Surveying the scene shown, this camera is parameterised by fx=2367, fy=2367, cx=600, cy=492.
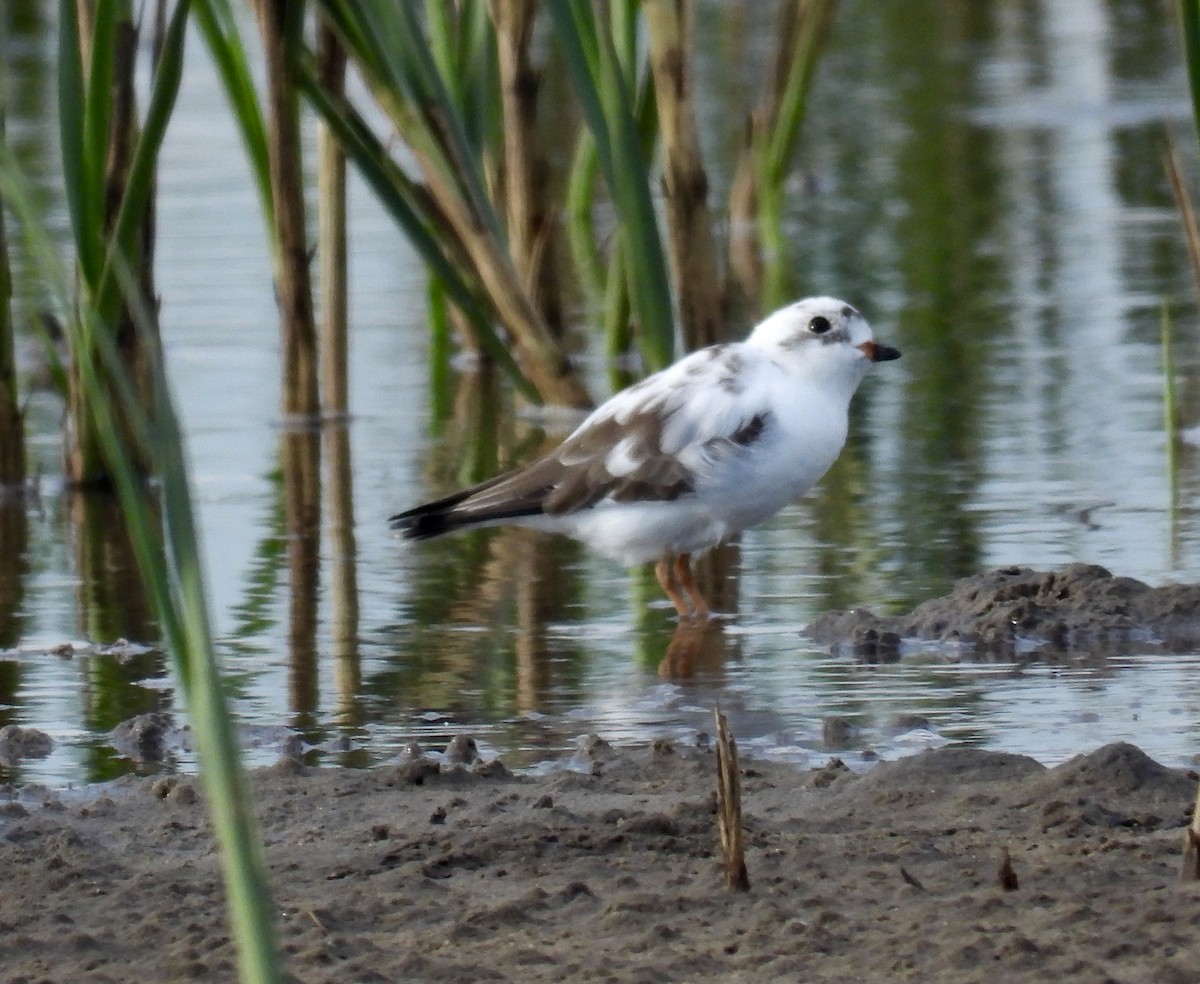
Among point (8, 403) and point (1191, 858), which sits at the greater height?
point (8, 403)

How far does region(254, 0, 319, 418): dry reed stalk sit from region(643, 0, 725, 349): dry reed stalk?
969 mm

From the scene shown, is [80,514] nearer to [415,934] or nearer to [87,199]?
[87,199]

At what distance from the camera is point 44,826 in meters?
3.36

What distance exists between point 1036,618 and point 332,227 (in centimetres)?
280

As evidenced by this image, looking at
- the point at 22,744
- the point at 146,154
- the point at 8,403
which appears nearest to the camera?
the point at 22,744

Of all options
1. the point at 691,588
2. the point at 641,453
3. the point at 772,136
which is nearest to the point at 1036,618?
the point at 691,588

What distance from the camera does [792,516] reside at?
19.9 ft

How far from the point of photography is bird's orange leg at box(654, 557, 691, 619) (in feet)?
16.7

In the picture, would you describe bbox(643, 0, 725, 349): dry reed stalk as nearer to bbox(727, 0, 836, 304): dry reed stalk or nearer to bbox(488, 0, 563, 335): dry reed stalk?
bbox(488, 0, 563, 335): dry reed stalk

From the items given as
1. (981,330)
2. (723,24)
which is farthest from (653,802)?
(723,24)

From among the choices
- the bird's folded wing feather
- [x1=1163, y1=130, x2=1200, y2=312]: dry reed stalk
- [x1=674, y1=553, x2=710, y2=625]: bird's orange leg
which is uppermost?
[x1=1163, y1=130, x2=1200, y2=312]: dry reed stalk

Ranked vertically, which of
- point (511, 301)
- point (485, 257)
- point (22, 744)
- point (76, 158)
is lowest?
point (22, 744)

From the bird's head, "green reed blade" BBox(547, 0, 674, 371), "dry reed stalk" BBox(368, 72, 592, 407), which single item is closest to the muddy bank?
the bird's head

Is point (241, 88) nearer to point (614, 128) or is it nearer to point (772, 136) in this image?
point (614, 128)
